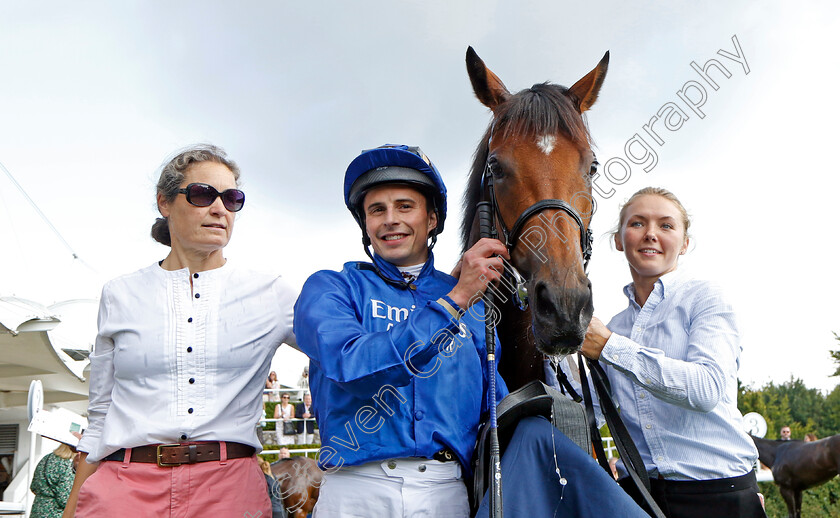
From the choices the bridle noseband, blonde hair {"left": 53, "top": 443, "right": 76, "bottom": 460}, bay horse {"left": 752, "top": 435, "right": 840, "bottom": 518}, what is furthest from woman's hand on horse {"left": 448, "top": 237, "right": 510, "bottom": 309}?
bay horse {"left": 752, "top": 435, "right": 840, "bottom": 518}

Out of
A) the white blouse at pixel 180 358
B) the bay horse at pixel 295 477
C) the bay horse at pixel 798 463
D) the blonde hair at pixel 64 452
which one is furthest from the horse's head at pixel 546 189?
the bay horse at pixel 798 463

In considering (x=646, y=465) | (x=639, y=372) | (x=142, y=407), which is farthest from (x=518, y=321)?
(x=142, y=407)

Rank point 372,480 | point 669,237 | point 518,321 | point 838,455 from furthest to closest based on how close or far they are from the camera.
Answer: point 838,455 → point 669,237 → point 518,321 → point 372,480

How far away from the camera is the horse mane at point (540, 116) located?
93.4 inches

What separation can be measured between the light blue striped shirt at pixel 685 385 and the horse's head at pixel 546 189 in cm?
50

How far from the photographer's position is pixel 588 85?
2791mm

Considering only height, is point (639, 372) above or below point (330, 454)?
above

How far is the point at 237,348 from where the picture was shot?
2471mm

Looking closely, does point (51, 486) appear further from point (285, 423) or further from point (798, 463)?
point (798, 463)

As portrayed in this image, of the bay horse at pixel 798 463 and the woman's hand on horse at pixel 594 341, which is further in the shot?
the bay horse at pixel 798 463

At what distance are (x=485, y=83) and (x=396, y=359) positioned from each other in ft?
5.50

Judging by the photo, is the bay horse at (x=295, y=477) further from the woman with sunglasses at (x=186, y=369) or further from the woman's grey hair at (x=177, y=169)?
the woman's grey hair at (x=177, y=169)

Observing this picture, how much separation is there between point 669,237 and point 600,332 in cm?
78

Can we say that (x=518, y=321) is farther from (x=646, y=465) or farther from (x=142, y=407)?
(x=142, y=407)
